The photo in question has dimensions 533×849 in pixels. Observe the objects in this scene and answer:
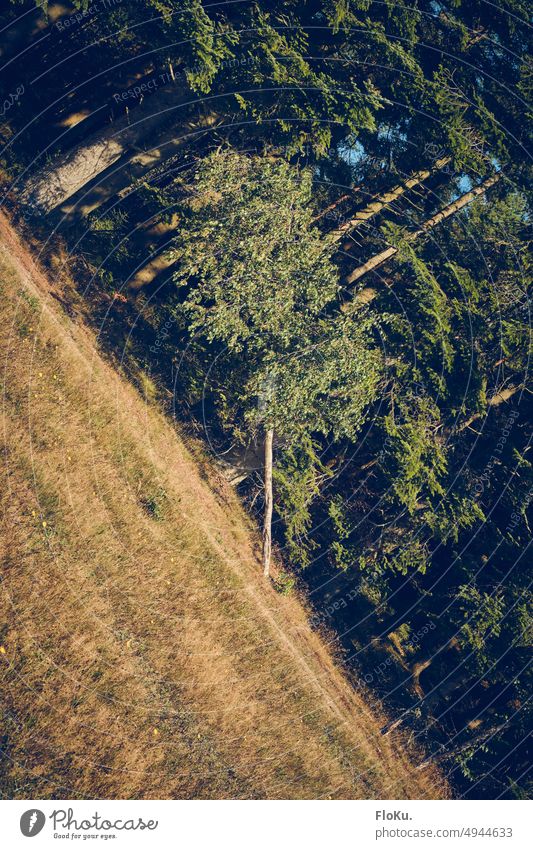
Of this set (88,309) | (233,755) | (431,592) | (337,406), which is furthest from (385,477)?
(88,309)

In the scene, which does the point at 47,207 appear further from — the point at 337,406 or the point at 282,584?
the point at 282,584

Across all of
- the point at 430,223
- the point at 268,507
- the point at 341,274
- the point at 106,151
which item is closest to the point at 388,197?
the point at 430,223

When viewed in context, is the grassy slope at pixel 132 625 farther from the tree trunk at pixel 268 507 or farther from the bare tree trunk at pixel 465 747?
the bare tree trunk at pixel 465 747

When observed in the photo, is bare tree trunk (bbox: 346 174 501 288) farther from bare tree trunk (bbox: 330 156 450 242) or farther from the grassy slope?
the grassy slope

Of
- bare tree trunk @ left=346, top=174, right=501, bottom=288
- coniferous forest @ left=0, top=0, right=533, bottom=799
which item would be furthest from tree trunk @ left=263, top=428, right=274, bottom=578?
bare tree trunk @ left=346, top=174, right=501, bottom=288

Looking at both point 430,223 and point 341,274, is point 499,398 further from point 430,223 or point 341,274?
point 341,274

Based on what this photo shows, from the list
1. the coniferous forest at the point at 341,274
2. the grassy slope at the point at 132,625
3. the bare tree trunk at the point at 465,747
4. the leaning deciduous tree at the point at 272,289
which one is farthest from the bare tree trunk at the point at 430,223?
the bare tree trunk at the point at 465,747
